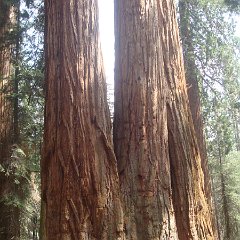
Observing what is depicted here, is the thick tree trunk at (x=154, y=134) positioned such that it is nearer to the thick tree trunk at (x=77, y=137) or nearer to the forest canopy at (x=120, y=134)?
the forest canopy at (x=120, y=134)

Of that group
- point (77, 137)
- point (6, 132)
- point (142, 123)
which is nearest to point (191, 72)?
point (6, 132)

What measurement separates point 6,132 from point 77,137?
7463mm

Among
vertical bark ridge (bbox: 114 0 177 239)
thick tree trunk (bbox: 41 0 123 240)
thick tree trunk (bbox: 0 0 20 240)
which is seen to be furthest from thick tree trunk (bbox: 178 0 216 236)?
thick tree trunk (bbox: 41 0 123 240)

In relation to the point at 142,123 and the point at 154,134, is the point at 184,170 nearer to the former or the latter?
the point at 154,134

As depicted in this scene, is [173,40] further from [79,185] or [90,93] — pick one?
[79,185]

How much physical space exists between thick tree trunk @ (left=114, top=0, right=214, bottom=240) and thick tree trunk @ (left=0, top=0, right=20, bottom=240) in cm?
649

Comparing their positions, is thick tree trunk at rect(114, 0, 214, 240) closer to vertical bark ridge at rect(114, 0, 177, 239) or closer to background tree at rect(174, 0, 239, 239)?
vertical bark ridge at rect(114, 0, 177, 239)

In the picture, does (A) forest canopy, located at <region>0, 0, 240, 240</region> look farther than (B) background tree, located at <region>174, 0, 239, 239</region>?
No

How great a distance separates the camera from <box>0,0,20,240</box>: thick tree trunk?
34.0 ft

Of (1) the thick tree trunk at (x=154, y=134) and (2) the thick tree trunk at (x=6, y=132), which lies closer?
(1) the thick tree trunk at (x=154, y=134)

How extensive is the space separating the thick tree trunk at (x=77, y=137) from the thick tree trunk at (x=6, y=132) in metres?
6.51

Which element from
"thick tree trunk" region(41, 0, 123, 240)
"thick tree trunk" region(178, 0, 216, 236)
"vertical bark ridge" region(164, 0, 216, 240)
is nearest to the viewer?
"thick tree trunk" region(41, 0, 123, 240)

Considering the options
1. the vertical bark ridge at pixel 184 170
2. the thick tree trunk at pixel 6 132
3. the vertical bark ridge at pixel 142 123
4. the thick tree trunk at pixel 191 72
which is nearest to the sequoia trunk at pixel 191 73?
the thick tree trunk at pixel 191 72

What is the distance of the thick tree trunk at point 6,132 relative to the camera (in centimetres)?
1035
